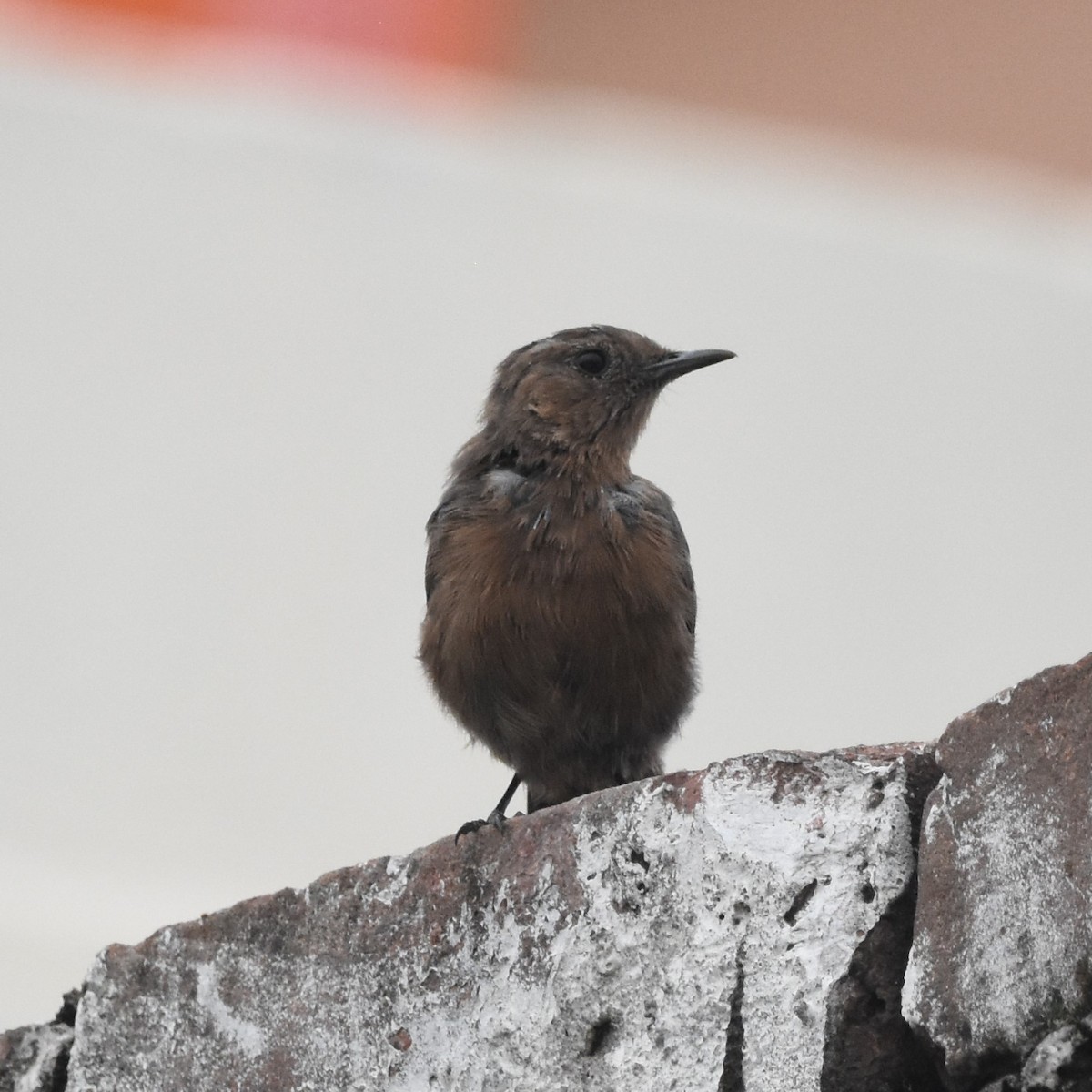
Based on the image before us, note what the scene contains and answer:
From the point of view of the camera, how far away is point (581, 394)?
4.90m

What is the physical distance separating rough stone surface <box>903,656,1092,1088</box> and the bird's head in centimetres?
215

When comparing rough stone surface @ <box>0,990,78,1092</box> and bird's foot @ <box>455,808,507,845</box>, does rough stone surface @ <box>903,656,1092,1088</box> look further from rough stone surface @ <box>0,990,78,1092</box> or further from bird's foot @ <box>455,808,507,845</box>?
rough stone surface @ <box>0,990,78,1092</box>

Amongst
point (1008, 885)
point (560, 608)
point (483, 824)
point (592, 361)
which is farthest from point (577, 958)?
point (592, 361)

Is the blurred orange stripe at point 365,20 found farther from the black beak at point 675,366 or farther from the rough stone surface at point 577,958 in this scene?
the rough stone surface at point 577,958

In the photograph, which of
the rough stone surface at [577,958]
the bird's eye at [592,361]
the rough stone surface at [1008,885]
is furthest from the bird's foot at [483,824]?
the bird's eye at [592,361]

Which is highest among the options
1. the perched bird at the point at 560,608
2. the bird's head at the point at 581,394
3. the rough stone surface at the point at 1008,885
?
the bird's head at the point at 581,394

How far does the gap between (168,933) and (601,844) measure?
36.1 inches

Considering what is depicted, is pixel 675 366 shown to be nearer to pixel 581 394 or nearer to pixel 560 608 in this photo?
pixel 581 394

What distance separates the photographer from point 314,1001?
3.20 metres

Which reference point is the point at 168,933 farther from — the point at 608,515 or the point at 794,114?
the point at 794,114

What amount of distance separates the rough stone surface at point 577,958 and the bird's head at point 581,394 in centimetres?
163

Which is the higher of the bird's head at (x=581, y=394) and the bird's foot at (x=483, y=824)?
the bird's head at (x=581, y=394)

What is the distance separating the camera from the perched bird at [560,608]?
13.9 feet

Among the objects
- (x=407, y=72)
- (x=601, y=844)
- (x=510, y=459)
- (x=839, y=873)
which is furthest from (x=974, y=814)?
(x=407, y=72)
